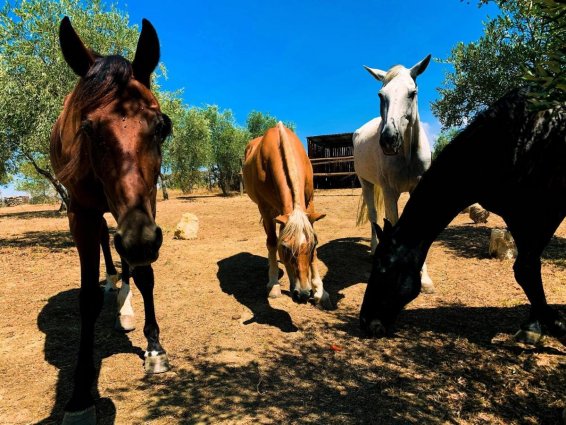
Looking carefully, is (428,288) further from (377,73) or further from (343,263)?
(377,73)

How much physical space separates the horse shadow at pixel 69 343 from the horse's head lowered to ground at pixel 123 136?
1.49 m

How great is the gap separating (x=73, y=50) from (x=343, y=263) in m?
5.24

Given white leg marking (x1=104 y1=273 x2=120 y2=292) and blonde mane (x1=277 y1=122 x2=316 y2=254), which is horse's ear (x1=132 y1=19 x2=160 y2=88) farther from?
white leg marking (x1=104 y1=273 x2=120 y2=292)

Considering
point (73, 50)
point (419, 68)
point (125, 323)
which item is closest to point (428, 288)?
point (419, 68)

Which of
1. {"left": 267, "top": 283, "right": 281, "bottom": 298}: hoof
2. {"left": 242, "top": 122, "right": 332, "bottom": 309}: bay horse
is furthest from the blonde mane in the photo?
{"left": 267, "top": 283, "right": 281, "bottom": 298}: hoof

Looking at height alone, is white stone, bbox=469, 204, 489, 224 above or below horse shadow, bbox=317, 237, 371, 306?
above

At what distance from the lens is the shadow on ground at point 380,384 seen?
2311mm

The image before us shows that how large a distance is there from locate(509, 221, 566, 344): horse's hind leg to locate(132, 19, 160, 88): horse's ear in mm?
3495

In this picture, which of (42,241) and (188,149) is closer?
(42,241)

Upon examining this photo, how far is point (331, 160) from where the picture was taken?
2436 cm

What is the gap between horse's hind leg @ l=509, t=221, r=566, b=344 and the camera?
312cm

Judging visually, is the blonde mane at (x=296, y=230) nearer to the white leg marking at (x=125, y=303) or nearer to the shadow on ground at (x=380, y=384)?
the shadow on ground at (x=380, y=384)

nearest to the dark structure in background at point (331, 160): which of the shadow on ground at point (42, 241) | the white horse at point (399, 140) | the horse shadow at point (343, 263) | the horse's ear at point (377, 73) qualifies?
the horse shadow at point (343, 263)

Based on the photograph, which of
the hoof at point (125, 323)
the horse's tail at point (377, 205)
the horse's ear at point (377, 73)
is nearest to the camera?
the hoof at point (125, 323)
